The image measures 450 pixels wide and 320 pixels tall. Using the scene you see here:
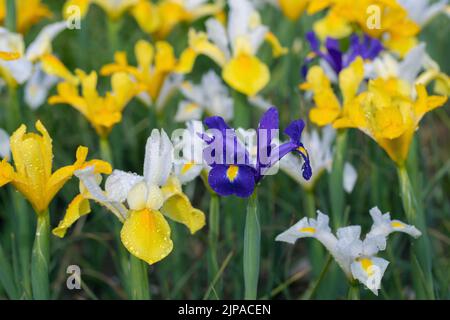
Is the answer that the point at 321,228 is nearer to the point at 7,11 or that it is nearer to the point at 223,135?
the point at 223,135

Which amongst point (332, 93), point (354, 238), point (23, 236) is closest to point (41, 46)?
A: point (23, 236)

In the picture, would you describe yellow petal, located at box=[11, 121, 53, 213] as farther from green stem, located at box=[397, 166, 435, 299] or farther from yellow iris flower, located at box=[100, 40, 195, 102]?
green stem, located at box=[397, 166, 435, 299]

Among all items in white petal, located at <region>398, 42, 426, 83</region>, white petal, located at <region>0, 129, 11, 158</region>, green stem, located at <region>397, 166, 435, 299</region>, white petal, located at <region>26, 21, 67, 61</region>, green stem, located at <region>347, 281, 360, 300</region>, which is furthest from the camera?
white petal, located at <region>26, 21, 67, 61</region>

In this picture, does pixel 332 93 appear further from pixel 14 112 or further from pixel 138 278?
pixel 14 112

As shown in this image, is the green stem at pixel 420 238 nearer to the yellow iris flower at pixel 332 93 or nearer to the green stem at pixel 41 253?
the yellow iris flower at pixel 332 93

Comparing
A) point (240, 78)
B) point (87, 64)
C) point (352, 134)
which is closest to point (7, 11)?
point (240, 78)

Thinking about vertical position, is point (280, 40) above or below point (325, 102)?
above

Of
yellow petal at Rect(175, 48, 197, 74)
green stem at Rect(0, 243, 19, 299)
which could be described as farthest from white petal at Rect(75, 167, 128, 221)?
yellow petal at Rect(175, 48, 197, 74)
